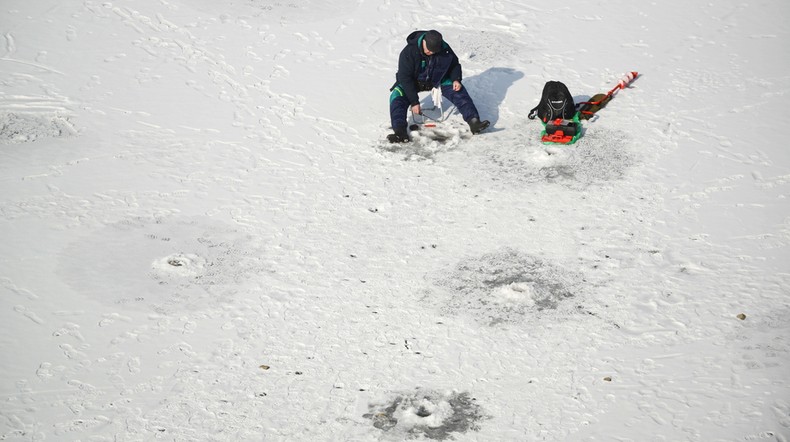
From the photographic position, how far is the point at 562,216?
741 cm

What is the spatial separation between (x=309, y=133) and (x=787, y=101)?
5499mm

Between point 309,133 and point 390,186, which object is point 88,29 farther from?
point 390,186

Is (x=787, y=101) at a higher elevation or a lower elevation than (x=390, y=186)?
higher

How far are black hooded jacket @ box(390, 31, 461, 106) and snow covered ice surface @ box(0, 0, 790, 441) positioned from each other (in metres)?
0.58

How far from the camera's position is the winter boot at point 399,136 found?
337 inches

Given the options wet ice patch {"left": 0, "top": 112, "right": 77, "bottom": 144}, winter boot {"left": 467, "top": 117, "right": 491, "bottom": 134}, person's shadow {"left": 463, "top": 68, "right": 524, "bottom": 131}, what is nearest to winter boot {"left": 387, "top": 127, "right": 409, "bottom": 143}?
winter boot {"left": 467, "top": 117, "right": 491, "bottom": 134}

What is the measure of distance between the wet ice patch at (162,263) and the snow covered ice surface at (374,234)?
0.02m

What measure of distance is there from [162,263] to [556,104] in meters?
4.50

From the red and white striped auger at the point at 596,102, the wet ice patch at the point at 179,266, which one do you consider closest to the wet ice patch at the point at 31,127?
the wet ice patch at the point at 179,266

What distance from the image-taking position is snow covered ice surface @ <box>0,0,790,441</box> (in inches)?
212

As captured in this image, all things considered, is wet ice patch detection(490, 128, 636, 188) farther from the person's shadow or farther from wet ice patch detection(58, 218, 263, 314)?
wet ice patch detection(58, 218, 263, 314)

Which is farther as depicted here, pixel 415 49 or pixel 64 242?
pixel 415 49

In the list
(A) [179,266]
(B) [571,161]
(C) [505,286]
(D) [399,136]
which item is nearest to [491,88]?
(D) [399,136]

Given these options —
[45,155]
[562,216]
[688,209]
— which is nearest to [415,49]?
[562,216]
